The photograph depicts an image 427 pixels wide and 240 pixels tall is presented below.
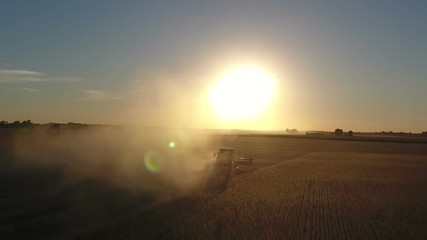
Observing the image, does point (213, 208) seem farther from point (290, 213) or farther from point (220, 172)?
point (220, 172)

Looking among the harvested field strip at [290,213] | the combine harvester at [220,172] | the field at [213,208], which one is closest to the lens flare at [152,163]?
the combine harvester at [220,172]

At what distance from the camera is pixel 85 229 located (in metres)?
16.2

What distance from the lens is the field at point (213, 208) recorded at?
15617mm

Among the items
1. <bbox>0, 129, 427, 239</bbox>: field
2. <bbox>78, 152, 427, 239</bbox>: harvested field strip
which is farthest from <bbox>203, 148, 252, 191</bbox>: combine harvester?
<bbox>78, 152, 427, 239</bbox>: harvested field strip

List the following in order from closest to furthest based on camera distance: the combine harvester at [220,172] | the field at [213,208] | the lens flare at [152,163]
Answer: the field at [213,208]
the combine harvester at [220,172]
the lens flare at [152,163]

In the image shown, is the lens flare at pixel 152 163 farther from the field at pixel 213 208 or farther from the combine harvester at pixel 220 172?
the field at pixel 213 208

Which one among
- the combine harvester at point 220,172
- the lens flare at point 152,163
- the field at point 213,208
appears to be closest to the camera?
the field at point 213,208

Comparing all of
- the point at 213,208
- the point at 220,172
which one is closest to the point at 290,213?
the point at 213,208

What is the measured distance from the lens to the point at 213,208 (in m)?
19.4

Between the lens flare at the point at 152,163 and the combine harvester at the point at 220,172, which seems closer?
the combine harvester at the point at 220,172

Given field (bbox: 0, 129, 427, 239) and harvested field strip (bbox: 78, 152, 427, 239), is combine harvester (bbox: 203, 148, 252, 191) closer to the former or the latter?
field (bbox: 0, 129, 427, 239)

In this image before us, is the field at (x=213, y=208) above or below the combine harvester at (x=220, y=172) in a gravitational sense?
below

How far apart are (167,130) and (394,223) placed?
8178 cm

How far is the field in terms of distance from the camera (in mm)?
15617
